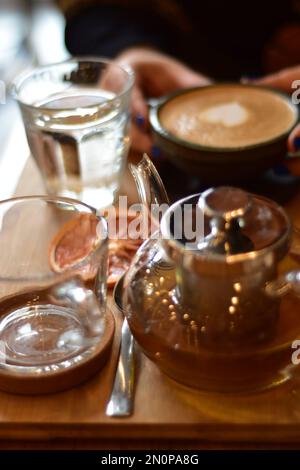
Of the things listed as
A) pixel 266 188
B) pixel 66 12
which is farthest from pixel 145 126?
pixel 66 12

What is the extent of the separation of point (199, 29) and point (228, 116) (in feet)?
1.86

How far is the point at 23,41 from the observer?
7.76ft

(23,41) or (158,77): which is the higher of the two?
(158,77)

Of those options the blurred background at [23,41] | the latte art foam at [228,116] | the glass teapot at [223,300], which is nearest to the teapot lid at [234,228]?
the glass teapot at [223,300]

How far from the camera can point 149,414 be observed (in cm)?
53

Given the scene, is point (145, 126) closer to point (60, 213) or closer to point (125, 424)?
point (60, 213)

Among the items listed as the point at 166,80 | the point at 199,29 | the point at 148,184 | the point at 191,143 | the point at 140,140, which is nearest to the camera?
the point at 148,184

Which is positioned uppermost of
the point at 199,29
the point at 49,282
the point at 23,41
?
the point at 49,282

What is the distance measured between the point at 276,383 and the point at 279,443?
1.8 inches

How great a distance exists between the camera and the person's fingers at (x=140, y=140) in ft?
2.87

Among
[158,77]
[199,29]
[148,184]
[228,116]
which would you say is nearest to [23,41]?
[199,29]

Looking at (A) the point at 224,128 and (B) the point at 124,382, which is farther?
(A) the point at 224,128

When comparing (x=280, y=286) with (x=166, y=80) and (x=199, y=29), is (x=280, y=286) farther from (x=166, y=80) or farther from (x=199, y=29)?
(x=199, y=29)

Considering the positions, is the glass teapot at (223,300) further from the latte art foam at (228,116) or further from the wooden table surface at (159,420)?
the latte art foam at (228,116)
